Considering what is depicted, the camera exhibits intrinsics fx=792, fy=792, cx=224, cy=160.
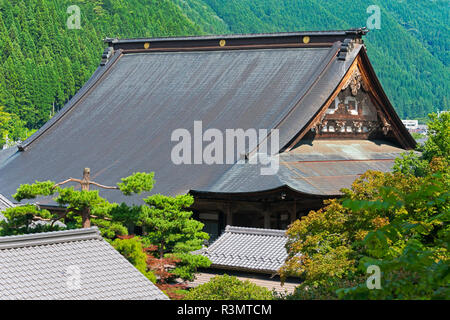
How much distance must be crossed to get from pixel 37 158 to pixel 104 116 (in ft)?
8.99

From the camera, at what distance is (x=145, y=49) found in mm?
29688

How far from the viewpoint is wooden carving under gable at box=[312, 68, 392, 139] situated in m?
24.2

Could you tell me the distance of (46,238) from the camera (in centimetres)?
1218

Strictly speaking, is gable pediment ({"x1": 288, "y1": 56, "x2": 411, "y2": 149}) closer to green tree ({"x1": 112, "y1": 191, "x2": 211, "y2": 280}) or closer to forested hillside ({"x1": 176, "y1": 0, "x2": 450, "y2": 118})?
green tree ({"x1": 112, "y1": 191, "x2": 211, "y2": 280})

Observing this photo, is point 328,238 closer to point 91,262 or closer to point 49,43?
point 91,262

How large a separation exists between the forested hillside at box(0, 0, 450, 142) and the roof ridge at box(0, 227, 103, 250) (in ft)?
213

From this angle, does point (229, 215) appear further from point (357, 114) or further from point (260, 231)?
point (357, 114)

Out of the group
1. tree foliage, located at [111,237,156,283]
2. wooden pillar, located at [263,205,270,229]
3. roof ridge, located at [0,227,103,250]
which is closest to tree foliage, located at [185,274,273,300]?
roof ridge, located at [0,227,103,250]

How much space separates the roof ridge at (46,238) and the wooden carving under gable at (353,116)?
11616 millimetres

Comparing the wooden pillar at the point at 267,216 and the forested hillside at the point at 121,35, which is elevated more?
the forested hillside at the point at 121,35

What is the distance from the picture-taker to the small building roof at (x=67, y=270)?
11008mm

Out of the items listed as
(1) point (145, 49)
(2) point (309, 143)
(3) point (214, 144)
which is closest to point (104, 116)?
(1) point (145, 49)

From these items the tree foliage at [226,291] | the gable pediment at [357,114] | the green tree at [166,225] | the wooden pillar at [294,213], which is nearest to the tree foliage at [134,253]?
the green tree at [166,225]

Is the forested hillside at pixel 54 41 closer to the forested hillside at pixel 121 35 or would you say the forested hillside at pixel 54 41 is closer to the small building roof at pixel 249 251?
the forested hillside at pixel 121 35
